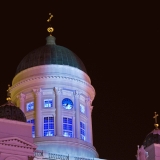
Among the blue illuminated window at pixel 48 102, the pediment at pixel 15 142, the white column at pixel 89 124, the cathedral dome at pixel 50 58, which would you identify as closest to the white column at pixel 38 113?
the blue illuminated window at pixel 48 102

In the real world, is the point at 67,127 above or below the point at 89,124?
below

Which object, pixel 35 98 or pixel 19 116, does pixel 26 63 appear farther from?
pixel 19 116

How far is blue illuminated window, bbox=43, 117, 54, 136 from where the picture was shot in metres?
71.4

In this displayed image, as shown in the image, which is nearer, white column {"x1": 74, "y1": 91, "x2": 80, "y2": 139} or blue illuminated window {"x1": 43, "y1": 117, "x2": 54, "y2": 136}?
blue illuminated window {"x1": 43, "y1": 117, "x2": 54, "y2": 136}

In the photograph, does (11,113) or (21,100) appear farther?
(21,100)

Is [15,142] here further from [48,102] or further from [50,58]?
[50,58]

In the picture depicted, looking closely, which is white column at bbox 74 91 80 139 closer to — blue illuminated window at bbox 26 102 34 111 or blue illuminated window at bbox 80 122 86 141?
blue illuminated window at bbox 80 122 86 141

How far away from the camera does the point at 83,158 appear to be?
6625cm

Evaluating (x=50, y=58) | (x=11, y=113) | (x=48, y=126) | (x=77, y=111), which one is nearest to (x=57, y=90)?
(x=77, y=111)

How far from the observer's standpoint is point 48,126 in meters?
71.8

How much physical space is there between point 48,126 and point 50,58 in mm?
7902

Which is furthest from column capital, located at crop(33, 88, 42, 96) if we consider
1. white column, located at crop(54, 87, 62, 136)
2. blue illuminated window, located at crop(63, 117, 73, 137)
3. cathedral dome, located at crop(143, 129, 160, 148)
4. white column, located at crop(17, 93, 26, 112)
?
cathedral dome, located at crop(143, 129, 160, 148)

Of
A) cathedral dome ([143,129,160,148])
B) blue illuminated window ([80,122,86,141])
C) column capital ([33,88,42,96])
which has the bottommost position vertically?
cathedral dome ([143,129,160,148])

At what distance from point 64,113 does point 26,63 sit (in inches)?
291
